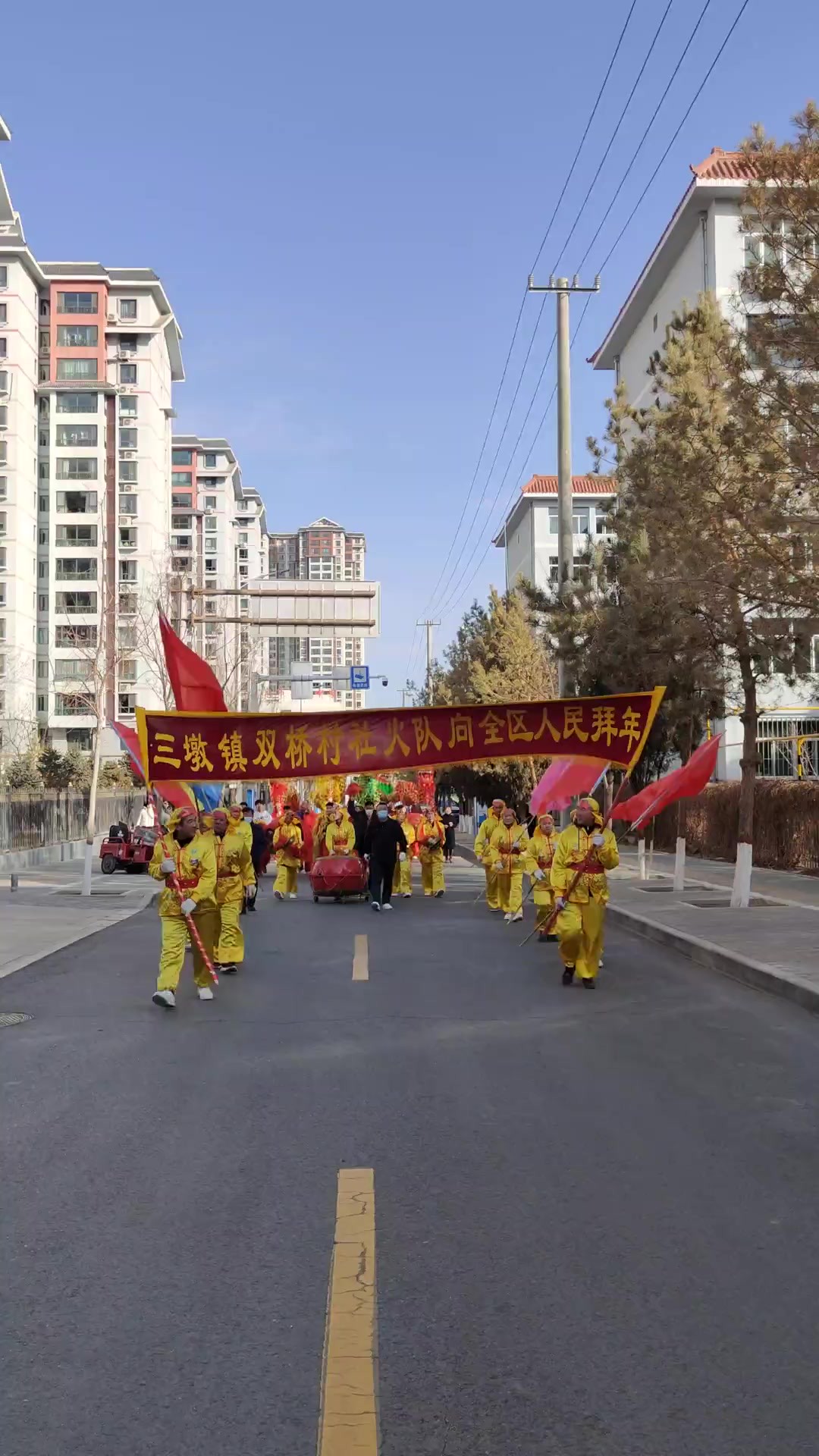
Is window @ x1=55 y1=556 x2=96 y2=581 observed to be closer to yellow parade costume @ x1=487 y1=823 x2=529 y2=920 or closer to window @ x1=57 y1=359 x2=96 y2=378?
window @ x1=57 y1=359 x2=96 y2=378

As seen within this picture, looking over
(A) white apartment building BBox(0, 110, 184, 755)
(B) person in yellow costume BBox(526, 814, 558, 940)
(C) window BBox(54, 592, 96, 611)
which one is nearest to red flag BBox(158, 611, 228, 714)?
(B) person in yellow costume BBox(526, 814, 558, 940)

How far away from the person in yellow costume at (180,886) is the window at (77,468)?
81.1 m

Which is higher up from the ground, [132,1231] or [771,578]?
[771,578]

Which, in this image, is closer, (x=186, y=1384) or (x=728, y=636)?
(x=186, y=1384)

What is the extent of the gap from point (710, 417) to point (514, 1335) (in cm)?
1636

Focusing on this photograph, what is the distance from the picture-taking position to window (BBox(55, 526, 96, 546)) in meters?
88.1

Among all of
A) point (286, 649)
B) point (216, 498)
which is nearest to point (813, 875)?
point (216, 498)

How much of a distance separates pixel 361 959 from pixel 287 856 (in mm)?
9562

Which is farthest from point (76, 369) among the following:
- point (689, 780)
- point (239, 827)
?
point (239, 827)

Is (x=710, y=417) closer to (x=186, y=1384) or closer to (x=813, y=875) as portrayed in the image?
(x=813, y=875)

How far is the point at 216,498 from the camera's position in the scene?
12719cm

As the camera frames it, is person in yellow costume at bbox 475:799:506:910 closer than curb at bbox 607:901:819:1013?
No

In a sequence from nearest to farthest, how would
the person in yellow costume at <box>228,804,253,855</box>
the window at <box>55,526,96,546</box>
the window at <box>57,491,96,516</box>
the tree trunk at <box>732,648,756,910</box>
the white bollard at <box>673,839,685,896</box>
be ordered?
the person in yellow costume at <box>228,804,253,855</box> < the tree trunk at <box>732,648,756,910</box> < the white bollard at <box>673,839,685,896</box> < the window at <box>55,526,96,546</box> < the window at <box>57,491,96,516</box>

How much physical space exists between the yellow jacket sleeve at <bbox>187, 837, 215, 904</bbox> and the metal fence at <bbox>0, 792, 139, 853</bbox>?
20292 millimetres
